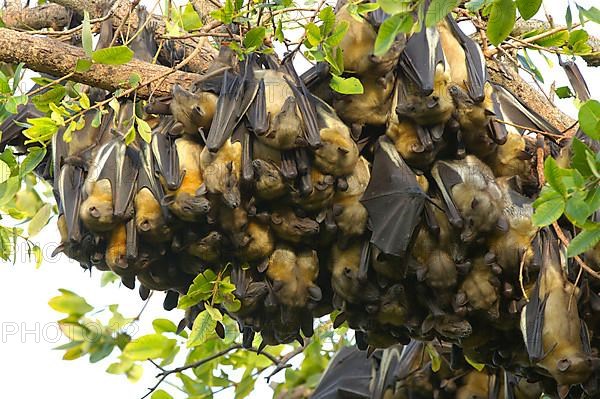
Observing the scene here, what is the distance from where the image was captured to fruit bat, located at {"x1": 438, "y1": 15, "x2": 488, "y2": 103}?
252 centimetres

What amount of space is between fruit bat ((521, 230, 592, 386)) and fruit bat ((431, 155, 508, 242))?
6.5 inches

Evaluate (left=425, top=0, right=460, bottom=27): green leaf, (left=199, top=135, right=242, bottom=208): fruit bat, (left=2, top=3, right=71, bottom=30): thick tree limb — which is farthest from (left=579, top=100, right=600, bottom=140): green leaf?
(left=2, top=3, right=71, bottom=30): thick tree limb

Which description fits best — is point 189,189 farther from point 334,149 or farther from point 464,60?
point 464,60

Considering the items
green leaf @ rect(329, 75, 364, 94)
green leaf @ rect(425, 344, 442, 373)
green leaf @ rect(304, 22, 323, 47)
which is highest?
green leaf @ rect(304, 22, 323, 47)

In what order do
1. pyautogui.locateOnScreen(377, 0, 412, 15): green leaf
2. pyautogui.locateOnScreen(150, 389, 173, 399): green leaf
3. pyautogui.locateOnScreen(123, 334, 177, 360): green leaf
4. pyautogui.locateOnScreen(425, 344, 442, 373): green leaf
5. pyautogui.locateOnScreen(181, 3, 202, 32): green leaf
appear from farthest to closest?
pyautogui.locateOnScreen(150, 389, 173, 399): green leaf
pyautogui.locateOnScreen(123, 334, 177, 360): green leaf
pyautogui.locateOnScreen(425, 344, 442, 373): green leaf
pyautogui.locateOnScreen(181, 3, 202, 32): green leaf
pyautogui.locateOnScreen(377, 0, 412, 15): green leaf

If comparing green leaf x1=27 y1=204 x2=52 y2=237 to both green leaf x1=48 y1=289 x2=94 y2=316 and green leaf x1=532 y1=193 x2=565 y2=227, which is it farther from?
green leaf x1=532 y1=193 x2=565 y2=227

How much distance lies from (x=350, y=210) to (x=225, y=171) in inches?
13.0

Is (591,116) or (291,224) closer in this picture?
(591,116)

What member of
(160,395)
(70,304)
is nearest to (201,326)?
(160,395)

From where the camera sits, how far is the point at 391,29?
2.02 meters

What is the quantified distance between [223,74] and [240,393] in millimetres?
2304

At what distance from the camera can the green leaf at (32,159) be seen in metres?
2.64

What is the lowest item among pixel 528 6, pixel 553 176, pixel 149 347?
pixel 149 347

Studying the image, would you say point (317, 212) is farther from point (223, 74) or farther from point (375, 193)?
point (223, 74)
